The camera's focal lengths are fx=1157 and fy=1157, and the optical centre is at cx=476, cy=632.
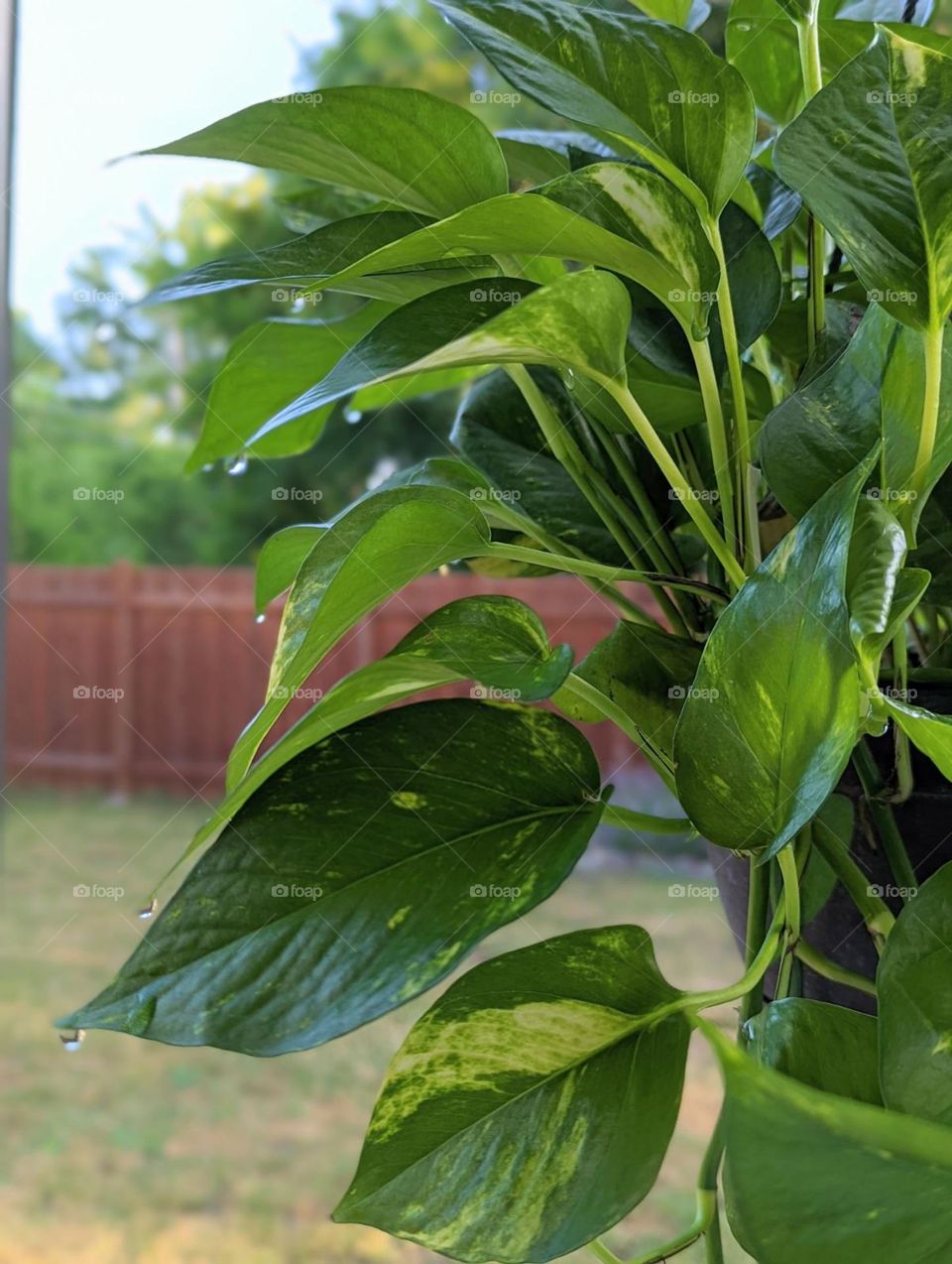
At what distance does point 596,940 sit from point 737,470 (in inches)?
4.4

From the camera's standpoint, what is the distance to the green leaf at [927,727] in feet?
0.56

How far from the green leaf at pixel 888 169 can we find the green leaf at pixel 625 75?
0.02 metres

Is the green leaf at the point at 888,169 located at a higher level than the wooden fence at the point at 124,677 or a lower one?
higher

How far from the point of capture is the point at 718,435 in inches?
10.1

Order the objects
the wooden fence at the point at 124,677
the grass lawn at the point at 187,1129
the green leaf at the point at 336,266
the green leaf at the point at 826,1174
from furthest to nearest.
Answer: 1. the wooden fence at the point at 124,677
2. the grass lawn at the point at 187,1129
3. the green leaf at the point at 336,266
4. the green leaf at the point at 826,1174

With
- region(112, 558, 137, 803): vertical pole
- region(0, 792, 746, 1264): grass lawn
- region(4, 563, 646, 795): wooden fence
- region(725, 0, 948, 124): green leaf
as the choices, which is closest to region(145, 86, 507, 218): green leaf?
region(725, 0, 948, 124): green leaf

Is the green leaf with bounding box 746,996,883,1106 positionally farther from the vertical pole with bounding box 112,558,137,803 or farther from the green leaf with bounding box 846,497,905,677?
the vertical pole with bounding box 112,558,137,803

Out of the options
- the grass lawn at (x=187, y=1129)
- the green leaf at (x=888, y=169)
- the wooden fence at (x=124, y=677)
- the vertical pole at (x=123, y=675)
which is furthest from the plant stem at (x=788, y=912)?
the vertical pole at (x=123, y=675)

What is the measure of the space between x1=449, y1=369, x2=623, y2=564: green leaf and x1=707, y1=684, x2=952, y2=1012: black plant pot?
96 mm

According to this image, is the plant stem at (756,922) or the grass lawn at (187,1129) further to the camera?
the grass lawn at (187,1129)

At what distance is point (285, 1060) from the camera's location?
200cm

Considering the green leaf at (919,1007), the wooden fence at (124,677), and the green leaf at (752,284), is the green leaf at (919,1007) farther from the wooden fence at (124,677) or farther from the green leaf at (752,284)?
the wooden fence at (124,677)

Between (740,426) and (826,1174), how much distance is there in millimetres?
162

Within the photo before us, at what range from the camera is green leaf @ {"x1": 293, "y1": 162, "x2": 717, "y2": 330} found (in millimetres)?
204
